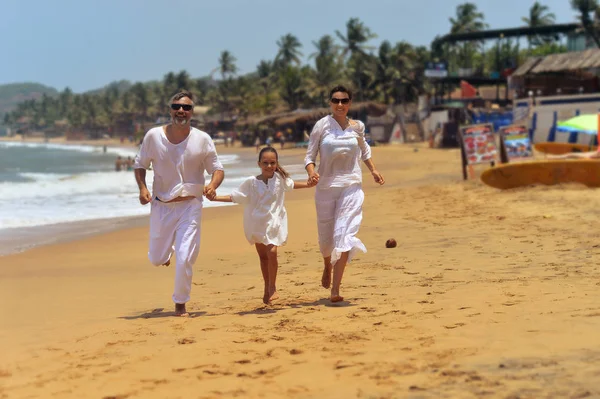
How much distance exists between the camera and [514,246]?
9.05 meters

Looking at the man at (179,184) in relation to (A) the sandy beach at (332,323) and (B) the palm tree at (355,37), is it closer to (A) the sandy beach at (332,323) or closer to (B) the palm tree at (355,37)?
(A) the sandy beach at (332,323)

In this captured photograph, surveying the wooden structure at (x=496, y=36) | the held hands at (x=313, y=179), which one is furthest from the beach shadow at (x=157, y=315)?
the wooden structure at (x=496, y=36)

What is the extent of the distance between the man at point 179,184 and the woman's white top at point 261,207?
0.28 metres

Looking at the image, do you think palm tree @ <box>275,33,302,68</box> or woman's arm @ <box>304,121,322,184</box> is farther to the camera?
palm tree @ <box>275,33,302,68</box>

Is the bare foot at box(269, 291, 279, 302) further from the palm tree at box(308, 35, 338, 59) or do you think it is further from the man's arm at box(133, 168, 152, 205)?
the palm tree at box(308, 35, 338, 59)

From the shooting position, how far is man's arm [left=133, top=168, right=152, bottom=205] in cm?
598

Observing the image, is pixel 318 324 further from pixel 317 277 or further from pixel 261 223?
pixel 317 277

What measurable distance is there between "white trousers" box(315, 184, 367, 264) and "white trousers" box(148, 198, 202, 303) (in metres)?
1.00

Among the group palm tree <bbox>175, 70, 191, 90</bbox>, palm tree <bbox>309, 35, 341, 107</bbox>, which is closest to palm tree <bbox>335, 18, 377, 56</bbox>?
palm tree <bbox>309, 35, 341, 107</bbox>

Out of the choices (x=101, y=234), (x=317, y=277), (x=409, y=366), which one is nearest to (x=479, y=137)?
(x=101, y=234)

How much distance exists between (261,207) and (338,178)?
0.64 meters

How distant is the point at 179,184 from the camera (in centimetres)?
598

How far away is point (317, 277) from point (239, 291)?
2.84ft

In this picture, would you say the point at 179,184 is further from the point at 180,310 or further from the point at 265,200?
the point at 180,310
